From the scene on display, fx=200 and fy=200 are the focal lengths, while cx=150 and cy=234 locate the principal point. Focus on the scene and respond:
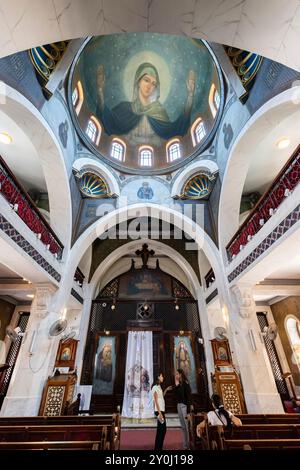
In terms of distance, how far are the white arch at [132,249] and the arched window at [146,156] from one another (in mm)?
4131

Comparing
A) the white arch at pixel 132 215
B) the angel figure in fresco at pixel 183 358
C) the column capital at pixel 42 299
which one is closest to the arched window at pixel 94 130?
the white arch at pixel 132 215

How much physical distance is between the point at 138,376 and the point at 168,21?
1074 centimetres

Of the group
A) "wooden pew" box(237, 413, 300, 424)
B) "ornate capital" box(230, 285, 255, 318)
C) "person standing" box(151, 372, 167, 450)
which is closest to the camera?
"person standing" box(151, 372, 167, 450)

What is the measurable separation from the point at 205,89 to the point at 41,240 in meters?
9.37

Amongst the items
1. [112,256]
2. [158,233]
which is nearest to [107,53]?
[158,233]

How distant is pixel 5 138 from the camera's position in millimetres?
6133

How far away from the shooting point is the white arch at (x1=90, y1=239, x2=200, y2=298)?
33.9ft

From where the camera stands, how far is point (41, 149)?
6.25m

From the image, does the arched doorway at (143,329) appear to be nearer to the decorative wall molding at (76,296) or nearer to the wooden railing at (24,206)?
the decorative wall molding at (76,296)

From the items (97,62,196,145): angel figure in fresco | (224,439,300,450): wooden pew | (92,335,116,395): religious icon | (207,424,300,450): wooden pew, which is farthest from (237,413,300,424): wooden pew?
(97,62,196,145): angel figure in fresco

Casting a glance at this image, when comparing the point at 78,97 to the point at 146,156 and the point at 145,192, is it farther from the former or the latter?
the point at 145,192

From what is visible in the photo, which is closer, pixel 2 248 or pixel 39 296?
pixel 2 248

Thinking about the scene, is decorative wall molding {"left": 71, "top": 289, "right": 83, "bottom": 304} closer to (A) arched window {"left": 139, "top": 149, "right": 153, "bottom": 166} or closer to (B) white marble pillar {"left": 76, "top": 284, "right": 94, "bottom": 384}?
(B) white marble pillar {"left": 76, "top": 284, "right": 94, "bottom": 384}

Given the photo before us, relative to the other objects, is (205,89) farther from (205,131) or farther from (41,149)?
(41,149)
